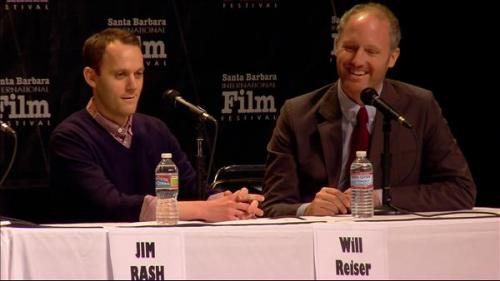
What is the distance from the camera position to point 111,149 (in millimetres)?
4410

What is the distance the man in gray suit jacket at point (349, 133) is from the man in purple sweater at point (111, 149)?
419 mm

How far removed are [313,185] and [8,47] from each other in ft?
8.37

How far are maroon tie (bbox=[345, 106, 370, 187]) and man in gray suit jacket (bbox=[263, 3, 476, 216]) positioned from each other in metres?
0.02

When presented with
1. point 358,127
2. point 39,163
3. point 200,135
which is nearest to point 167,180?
point 200,135

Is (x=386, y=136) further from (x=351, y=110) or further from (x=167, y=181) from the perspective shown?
(x=167, y=181)

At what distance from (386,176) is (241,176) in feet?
8.05

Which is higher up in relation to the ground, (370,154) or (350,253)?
(370,154)

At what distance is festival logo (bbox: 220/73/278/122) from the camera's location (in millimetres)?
6332

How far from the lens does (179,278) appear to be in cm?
335

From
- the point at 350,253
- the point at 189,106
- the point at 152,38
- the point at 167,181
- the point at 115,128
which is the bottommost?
the point at 350,253

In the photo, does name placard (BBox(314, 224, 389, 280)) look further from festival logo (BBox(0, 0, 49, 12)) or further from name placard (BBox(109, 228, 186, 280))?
festival logo (BBox(0, 0, 49, 12))

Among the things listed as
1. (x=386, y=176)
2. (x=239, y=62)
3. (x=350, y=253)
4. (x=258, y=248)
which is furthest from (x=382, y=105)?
(x=239, y=62)

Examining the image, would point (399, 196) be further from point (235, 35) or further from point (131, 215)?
point (235, 35)

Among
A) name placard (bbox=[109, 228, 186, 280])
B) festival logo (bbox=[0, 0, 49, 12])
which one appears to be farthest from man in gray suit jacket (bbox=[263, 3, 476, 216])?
festival logo (bbox=[0, 0, 49, 12])
